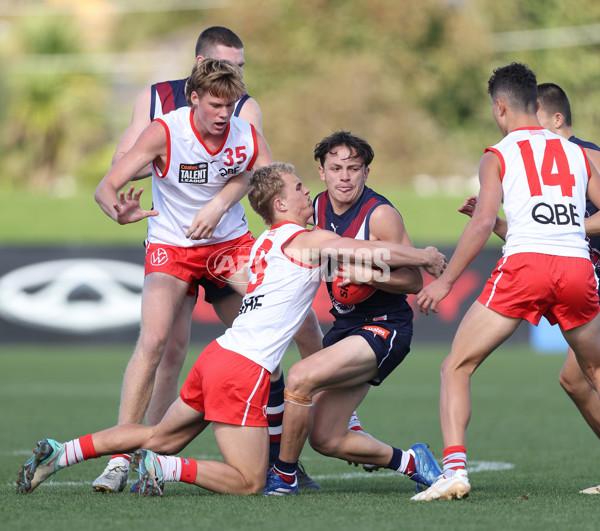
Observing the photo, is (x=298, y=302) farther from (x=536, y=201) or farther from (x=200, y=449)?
(x=200, y=449)

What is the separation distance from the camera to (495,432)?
28.8 feet

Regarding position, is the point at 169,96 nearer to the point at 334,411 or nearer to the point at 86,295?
the point at 334,411

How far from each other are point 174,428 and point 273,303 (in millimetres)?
868

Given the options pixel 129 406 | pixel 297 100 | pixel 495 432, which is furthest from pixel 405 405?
pixel 297 100

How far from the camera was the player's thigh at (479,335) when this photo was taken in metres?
5.21

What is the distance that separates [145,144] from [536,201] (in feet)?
7.52

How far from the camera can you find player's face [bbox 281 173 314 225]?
5.56 metres

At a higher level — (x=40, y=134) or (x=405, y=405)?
(x=40, y=134)

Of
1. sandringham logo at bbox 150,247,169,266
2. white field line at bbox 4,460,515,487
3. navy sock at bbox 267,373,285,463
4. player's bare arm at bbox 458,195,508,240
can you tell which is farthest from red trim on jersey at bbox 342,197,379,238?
white field line at bbox 4,460,515,487

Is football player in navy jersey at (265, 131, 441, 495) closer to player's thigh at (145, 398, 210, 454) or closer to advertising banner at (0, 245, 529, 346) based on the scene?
player's thigh at (145, 398, 210, 454)

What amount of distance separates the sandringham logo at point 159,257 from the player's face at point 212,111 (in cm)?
83

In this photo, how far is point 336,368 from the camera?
542cm

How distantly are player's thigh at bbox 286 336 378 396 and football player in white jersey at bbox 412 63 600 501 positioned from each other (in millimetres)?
458

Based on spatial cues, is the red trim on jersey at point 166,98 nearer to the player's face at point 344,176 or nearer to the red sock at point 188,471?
the player's face at point 344,176
